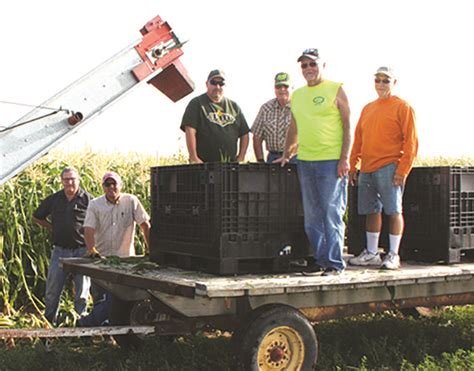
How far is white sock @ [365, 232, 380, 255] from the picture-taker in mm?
6117

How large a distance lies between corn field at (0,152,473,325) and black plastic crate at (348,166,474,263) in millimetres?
3246

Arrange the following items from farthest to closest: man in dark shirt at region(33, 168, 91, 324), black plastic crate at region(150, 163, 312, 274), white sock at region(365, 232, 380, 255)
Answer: man in dark shirt at region(33, 168, 91, 324), white sock at region(365, 232, 380, 255), black plastic crate at region(150, 163, 312, 274)

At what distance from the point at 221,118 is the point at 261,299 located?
201 centimetres

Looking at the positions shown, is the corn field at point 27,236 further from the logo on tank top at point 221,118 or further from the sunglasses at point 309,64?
the sunglasses at point 309,64

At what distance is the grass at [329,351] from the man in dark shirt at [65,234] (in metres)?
0.70

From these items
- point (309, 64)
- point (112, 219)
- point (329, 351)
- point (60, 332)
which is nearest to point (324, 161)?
point (309, 64)

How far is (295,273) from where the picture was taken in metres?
5.32

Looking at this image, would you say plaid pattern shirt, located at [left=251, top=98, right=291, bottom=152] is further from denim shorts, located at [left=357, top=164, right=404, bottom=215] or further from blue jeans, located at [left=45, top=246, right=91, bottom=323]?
blue jeans, located at [left=45, top=246, right=91, bottom=323]

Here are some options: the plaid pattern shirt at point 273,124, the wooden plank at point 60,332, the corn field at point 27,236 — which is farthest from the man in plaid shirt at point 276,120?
the wooden plank at point 60,332

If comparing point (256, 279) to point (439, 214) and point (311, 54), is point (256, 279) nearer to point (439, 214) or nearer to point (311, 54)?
point (311, 54)

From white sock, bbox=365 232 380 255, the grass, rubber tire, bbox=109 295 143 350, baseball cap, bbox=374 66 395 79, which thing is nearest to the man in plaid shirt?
baseball cap, bbox=374 66 395 79

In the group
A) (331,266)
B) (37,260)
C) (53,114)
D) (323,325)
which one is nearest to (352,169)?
(331,266)

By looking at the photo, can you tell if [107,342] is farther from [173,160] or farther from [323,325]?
[173,160]

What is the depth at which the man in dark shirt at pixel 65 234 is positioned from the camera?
7359mm
